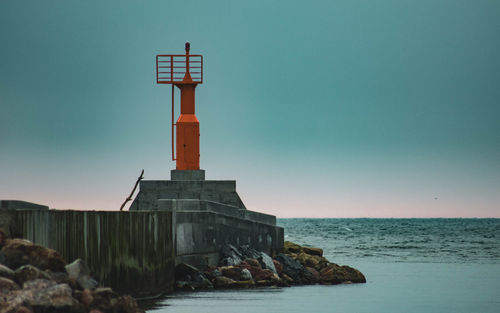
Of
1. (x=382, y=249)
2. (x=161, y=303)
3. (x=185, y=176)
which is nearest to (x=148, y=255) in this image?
(x=161, y=303)

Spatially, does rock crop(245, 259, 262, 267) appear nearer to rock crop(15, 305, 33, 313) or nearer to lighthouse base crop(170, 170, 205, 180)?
lighthouse base crop(170, 170, 205, 180)

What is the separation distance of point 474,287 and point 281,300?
6.61m

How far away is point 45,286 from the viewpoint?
8.84 meters

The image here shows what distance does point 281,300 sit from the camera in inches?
627

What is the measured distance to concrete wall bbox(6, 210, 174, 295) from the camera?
11.1 meters

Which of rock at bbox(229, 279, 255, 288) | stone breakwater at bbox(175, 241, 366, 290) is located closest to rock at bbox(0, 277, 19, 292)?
stone breakwater at bbox(175, 241, 366, 290)

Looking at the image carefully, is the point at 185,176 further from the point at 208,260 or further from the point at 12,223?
the point at 12,223

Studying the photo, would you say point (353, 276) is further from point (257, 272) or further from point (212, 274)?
point (212, 274)

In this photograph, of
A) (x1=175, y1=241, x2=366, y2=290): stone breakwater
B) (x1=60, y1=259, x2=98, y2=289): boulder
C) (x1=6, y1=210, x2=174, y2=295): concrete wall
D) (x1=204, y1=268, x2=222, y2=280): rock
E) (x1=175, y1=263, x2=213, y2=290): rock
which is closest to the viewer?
(x1=60, y1=259, x2=98, y2=289): boulder

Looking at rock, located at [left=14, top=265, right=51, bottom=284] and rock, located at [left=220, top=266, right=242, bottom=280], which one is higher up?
rock, located at [left=14, top=265, right=51, bottom=284]

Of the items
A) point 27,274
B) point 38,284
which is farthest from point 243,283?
point 38,284

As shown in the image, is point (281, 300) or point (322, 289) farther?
point (322, 289)

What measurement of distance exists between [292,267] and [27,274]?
11999mm

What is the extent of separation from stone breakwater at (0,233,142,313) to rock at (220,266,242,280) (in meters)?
8.12
